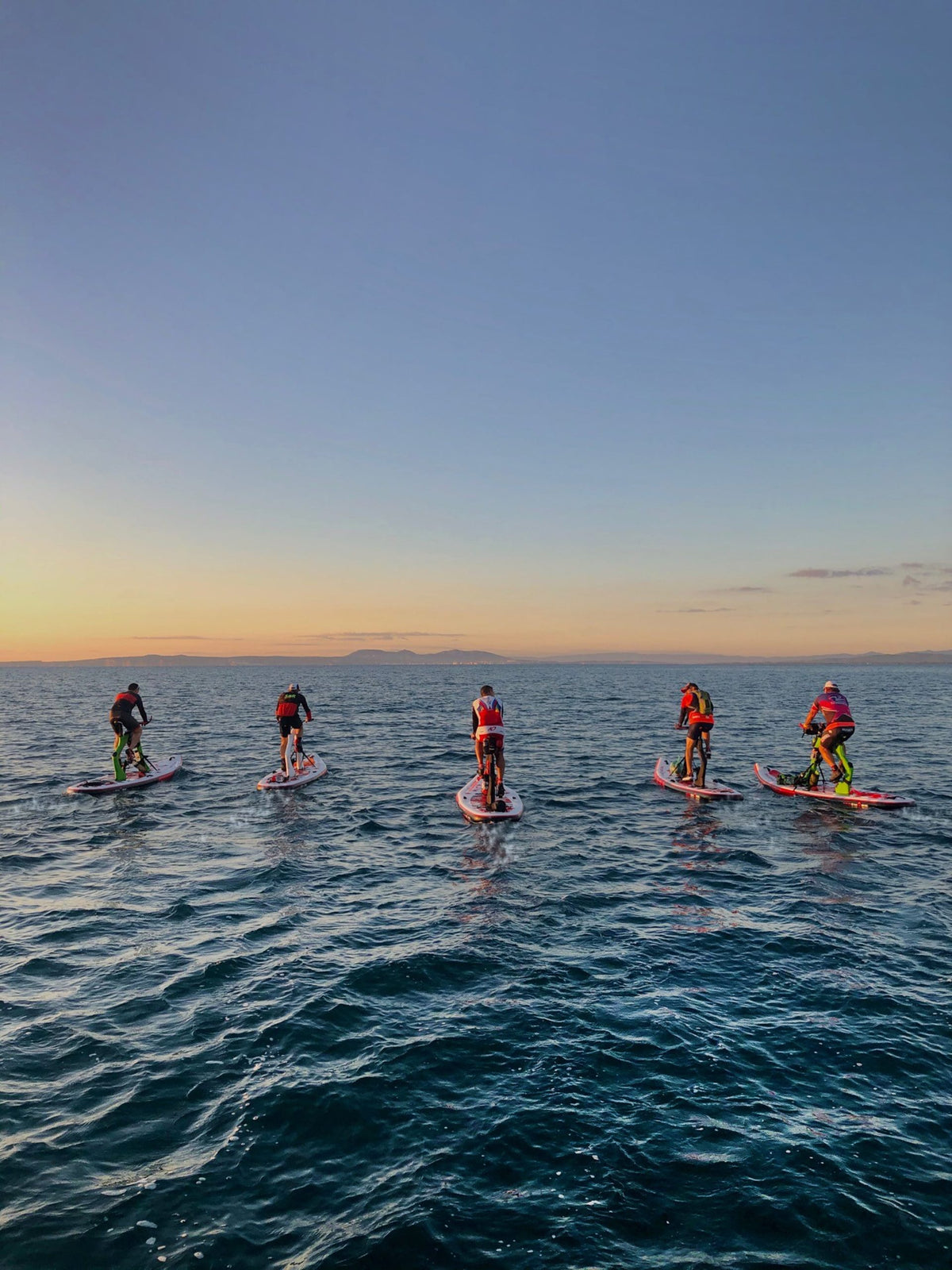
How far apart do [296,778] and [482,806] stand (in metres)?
7.48

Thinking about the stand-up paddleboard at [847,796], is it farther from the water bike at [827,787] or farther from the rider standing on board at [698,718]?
the rider standing on board at [698,718]

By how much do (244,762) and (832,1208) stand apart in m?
26.6

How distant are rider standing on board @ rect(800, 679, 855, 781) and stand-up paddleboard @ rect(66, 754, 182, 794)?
2024cm

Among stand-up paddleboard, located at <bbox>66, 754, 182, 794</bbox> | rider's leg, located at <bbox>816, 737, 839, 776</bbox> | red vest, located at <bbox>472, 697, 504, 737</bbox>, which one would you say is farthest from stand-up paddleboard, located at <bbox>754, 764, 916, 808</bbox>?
stand-up paddleboard, located at <bbox>66, 754, 182, 794</bbox>

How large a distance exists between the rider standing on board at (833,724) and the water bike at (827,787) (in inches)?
5.4

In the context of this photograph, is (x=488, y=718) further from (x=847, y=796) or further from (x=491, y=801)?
(x=847, y=796)

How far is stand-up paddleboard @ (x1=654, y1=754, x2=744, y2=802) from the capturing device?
20688 millimetres

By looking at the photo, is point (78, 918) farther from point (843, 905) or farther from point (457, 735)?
point (457, 735)

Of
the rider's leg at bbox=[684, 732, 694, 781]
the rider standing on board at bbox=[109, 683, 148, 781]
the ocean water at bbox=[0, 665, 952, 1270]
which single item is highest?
the rider standing on board at bbox=[109, 683, 148, 781]

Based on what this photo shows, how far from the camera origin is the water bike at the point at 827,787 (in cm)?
1941

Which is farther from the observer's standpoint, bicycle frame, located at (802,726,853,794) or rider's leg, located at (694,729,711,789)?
rider's leg, located at (694,729,711,789)

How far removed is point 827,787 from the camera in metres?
21.5

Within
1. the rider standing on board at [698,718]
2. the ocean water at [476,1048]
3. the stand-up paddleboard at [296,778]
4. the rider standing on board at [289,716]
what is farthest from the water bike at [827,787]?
the rider standing on board at [289,716]

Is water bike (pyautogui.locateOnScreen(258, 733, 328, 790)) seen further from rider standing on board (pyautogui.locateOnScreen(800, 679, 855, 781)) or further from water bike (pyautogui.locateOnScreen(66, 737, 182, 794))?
rider standing on board (pyautogui.locateOnScreen(800, 679, 855, 781))
